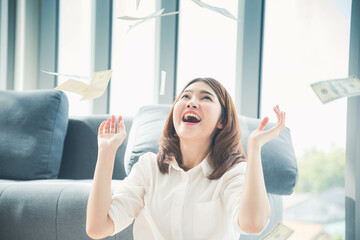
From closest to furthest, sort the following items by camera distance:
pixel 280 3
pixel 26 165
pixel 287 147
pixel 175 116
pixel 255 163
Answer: pixel 255 163 < pixel 175 116 < pixel 287 147 < pixel 26 165 < pixel 280 3

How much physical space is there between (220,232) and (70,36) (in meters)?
2.54

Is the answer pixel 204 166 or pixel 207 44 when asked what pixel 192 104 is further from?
pixel 207 44

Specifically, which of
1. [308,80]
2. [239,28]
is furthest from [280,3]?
[308,80]

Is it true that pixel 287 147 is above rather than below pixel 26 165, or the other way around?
above

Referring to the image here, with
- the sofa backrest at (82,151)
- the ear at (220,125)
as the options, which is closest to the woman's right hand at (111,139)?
the ear at (220,125)

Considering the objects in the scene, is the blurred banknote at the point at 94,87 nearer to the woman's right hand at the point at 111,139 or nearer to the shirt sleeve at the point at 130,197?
the woman's right hand at the point at 111,139

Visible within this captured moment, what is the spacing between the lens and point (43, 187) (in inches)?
53.2

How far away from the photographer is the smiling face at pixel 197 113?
42.9 inches

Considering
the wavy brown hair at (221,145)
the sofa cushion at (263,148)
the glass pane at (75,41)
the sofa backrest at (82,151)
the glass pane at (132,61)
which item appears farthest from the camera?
the glass pane at (75,41)

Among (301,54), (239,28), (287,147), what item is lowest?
(287,147)

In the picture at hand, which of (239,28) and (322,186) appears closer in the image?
(322,186)

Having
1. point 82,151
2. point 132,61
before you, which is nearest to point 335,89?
point 82,151

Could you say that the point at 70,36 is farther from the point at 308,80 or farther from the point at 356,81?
the point at 356,81

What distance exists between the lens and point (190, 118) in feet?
3.68
